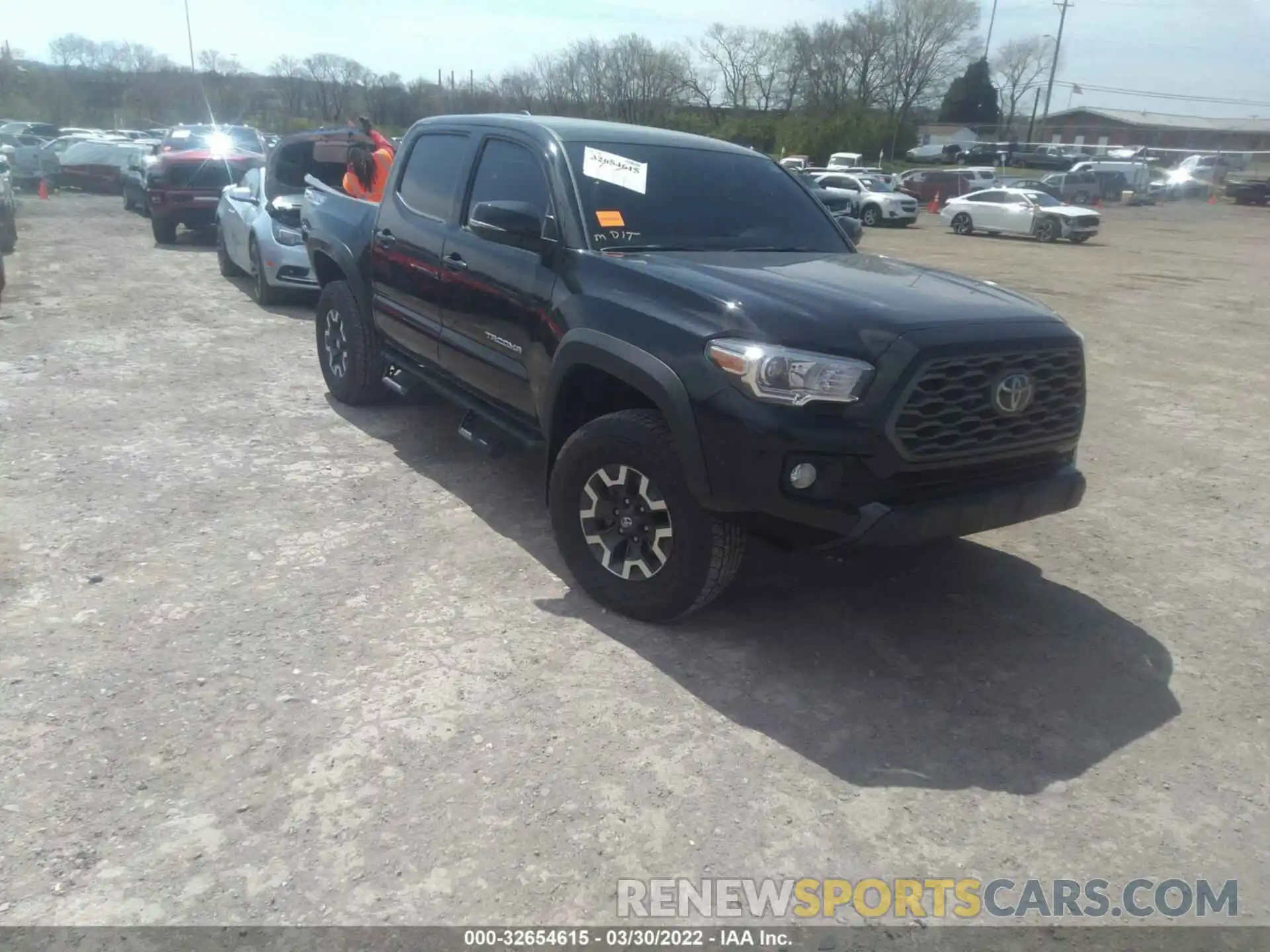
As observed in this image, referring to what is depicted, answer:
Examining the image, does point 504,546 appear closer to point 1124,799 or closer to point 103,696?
point 103,696

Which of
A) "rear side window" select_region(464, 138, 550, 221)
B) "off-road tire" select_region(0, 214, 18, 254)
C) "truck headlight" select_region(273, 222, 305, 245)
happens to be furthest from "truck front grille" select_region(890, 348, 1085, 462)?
"off-road tire" select_region(0, 214, 18, 254)

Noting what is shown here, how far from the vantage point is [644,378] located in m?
3.73

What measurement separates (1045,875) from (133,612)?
3403 millimetres

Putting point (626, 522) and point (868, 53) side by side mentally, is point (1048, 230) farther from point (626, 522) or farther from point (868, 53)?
point (868, 53)

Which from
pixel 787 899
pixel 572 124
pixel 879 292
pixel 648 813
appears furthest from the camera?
pixel 572 124

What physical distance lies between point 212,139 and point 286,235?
8.27 meters

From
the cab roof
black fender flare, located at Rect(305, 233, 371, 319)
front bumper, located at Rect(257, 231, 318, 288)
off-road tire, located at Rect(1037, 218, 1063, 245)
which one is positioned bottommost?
off-road tire, located at Rect(1037, 218, 1063, 245)

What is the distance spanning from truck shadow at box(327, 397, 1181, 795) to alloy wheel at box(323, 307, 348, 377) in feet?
7.60

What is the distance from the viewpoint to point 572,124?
16.7 ft

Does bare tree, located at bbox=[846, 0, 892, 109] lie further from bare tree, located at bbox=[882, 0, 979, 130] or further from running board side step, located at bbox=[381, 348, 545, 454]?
running board side step, located at bbox=[381, 348, 545, 454]

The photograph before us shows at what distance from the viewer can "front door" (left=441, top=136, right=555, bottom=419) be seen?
4527mm

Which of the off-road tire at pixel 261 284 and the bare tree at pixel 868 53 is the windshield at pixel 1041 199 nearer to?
the off-road tire at pixel 261 284

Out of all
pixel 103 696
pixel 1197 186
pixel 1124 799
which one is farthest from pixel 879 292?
pixel 1197 186

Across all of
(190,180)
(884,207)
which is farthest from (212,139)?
A: (884,207)
